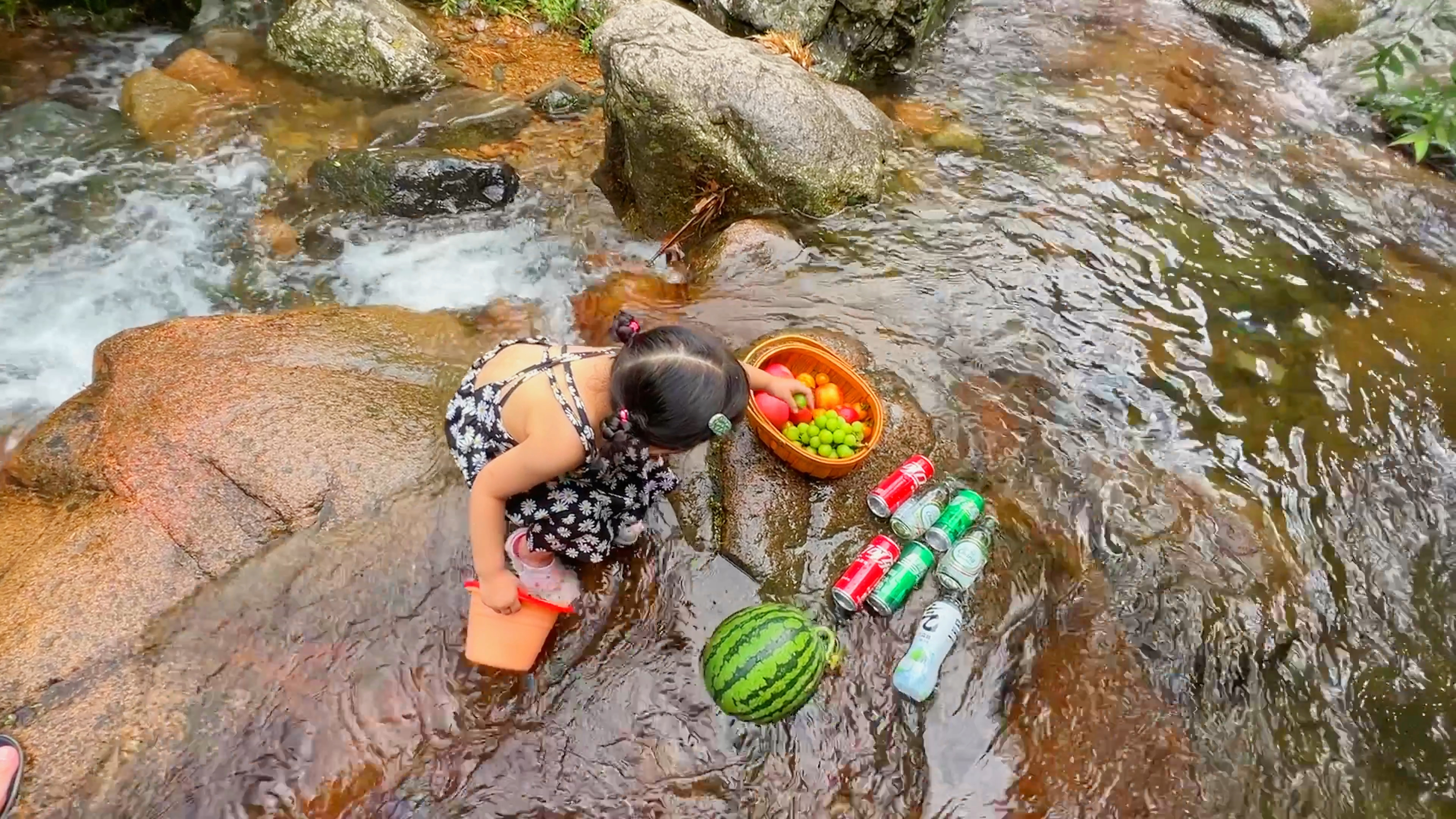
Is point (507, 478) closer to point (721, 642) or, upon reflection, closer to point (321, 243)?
point (721, 642)

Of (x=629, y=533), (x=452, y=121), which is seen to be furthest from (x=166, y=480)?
(x=452, y=121)

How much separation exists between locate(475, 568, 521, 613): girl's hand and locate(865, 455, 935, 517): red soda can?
183 centimetres

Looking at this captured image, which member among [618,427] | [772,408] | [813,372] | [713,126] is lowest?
[813,372]

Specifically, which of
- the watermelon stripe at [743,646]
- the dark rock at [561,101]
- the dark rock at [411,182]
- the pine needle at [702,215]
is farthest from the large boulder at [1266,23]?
the watermelon stripe at [743,646]

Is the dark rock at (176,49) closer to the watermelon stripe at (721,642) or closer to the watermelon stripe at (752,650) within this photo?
the watermelon stripe at (721,642)

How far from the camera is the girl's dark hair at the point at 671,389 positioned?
2469 mm

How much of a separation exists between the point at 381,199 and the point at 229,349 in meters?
2.03

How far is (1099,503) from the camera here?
4.25m

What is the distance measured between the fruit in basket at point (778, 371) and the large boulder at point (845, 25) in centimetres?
425

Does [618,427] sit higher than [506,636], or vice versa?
[618,427]

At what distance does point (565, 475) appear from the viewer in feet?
10.1

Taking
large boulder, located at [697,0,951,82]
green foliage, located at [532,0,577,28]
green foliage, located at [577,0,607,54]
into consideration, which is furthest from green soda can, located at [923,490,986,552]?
green foliage, located at [532,0,577,28]

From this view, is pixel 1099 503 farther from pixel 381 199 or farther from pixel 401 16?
pixel 401 16

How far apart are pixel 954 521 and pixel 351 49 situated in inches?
263
